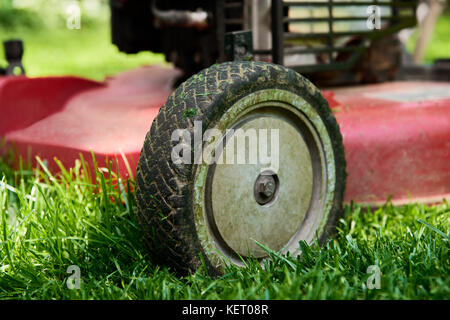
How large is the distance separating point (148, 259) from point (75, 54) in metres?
7.63

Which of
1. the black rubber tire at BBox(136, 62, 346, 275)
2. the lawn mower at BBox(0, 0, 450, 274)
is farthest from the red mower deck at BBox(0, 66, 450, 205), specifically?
the black rubber tire at BBox(136, 62, 346, 275)

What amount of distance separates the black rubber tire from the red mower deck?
383 millimetres

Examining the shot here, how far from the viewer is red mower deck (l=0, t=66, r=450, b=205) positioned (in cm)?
201

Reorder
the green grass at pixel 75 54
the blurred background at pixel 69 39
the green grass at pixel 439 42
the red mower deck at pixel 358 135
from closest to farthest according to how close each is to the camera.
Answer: the red mower deck at pixel 358 135, the green grass at pixel 75 54, the blurred background at pixel 69 39, the green grass at pixel 439 42

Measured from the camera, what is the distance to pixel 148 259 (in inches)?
62.8

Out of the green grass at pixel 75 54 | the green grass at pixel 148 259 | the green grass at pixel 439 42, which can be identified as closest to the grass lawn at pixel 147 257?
the green grass at pixel 148 259

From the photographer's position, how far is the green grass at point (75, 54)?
21.9 ft

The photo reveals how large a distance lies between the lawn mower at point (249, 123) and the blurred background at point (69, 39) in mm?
3745

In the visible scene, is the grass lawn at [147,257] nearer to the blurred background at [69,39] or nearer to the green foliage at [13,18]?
the blurred background at [69,39]

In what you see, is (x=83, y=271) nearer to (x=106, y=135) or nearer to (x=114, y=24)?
(x=106, y=135)

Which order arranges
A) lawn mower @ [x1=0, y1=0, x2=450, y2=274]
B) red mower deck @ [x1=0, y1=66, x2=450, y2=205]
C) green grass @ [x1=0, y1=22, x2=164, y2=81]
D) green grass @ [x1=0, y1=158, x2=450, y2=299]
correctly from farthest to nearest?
green grass @ [x1=0, y1=22, x2=164, y2=81] < red mower deck @ [x1=0, y1=66, x2=450, y2=205] < lawn mower @ [x1=0, y1=0, x2=450, y2=274] < green grass @ [x1=0, y1=158, x2=450, y2=299]

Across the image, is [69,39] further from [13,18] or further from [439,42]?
[439,42]

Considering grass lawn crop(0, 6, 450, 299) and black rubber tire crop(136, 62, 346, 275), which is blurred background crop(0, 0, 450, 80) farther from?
black rubber tire crop(136, 62, 346, 275)
